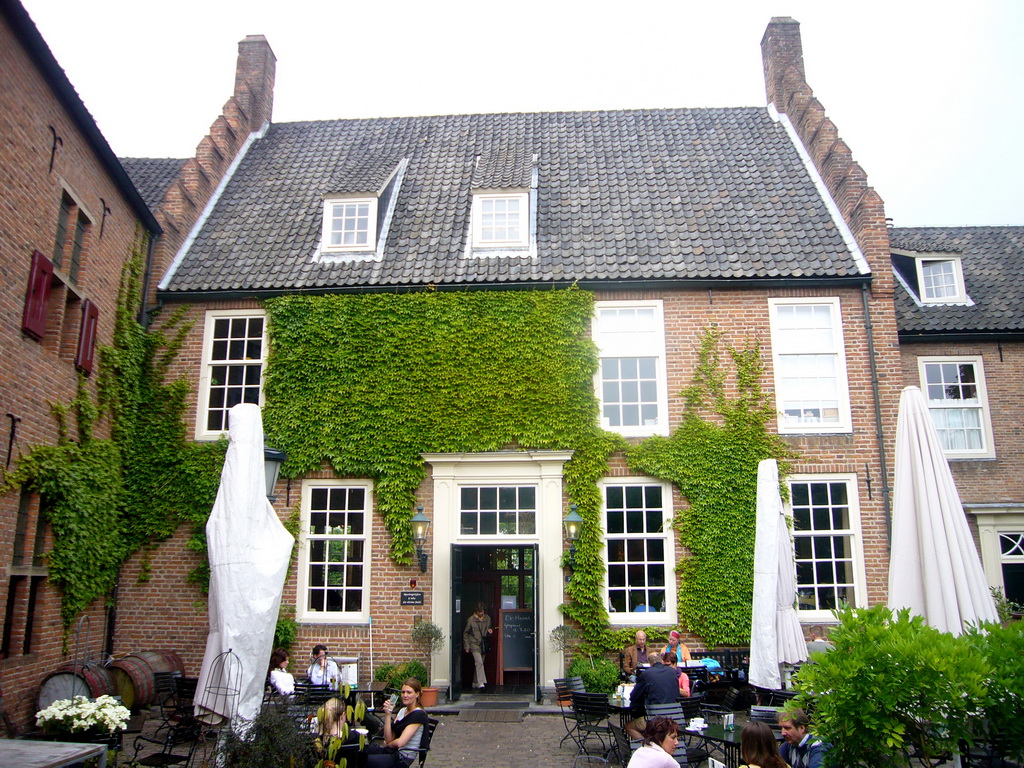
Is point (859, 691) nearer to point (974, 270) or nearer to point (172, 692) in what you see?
point (172, 692)

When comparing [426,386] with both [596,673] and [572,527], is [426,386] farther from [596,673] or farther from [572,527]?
[596,673]

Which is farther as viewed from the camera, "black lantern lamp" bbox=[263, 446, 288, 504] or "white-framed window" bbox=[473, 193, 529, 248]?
"white-framed window" bbox=[473, 193, 529, 248]

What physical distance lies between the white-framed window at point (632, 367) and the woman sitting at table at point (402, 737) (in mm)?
6758

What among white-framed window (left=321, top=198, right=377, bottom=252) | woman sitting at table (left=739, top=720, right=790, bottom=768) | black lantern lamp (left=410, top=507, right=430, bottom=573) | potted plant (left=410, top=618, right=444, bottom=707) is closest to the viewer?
woman sitting at table (left=739, top=720, right=790, bottom=768)

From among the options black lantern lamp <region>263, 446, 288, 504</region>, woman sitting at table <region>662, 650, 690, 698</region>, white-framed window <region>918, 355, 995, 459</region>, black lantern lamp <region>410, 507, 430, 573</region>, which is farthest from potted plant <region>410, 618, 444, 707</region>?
white-framed window <region>918, 355, 995, 459</region>

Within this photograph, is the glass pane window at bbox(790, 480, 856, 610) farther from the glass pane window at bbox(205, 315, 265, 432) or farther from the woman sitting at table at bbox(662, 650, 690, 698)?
the glass pane window at bbox(205, 315, 265, 432)

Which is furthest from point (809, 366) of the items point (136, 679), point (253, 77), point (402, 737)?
point (253, 77)

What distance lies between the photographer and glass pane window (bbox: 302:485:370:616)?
13.1 m

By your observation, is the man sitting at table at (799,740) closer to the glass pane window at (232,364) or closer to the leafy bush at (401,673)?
the leafy bush at (401,673)

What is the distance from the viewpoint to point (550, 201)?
1588 centimetres

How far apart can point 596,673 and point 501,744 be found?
2380 mm

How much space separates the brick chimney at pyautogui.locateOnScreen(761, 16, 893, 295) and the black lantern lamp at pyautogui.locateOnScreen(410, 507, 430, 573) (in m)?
8.65

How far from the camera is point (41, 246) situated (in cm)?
1054

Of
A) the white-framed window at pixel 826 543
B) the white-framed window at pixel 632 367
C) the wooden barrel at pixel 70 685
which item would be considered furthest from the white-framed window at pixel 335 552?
the white-framed window at pixel 826 543
